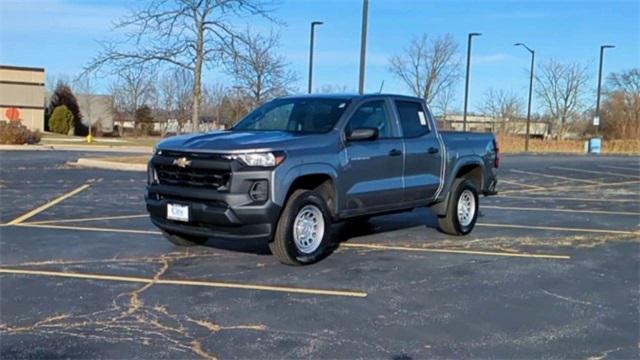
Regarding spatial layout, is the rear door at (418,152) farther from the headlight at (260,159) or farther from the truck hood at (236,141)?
the headlight at (260,159)

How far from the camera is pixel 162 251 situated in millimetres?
8086

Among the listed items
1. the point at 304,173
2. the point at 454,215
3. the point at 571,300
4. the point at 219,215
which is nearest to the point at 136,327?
the point at 219,215

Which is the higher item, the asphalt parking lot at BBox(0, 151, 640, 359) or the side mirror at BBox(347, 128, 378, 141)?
the side mirror at BBox(347, 128, 378, 141)

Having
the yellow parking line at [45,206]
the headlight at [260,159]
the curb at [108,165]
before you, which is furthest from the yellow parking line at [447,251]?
the curb at [108,165]

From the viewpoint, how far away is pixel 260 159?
698 cm

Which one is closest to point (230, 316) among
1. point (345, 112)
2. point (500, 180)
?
point (345, 112)

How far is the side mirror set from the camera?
776 cm

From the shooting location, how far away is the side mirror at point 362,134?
7758mm

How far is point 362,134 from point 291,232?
1.42m

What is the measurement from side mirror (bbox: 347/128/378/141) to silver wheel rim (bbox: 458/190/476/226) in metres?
2.45

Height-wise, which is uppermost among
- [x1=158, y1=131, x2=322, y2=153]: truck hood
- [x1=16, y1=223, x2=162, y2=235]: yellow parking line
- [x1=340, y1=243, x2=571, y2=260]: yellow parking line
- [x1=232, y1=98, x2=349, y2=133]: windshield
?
[x1=232, y1=98, x2=349, y2=133]: windshield

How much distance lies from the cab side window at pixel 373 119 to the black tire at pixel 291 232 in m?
1.06

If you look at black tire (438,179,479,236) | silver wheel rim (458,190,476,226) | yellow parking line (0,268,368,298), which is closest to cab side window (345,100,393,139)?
black tire (438,179,479,236)

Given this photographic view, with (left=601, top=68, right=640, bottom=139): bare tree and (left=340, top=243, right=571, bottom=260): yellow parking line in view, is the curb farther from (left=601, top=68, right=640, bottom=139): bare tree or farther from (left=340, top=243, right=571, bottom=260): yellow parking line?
(left=601, top=68, right=640, bottom=139): bare tree
